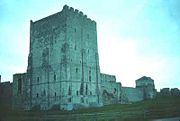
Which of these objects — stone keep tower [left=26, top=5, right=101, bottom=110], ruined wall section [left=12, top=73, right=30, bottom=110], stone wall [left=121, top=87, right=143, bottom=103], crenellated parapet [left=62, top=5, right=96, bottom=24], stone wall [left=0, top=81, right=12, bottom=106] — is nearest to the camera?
stone keep tower [left=26, top=5, right=101, bottom=110]

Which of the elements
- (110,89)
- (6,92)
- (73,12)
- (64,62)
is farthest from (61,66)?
(110,89)

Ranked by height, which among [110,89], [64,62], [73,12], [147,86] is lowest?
[110,89]

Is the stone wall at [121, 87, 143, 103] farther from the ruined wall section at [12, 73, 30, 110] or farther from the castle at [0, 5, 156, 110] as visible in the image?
the ruined wall section at [12, 73, 30, 110]

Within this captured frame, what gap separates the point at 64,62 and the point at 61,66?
0.94 m

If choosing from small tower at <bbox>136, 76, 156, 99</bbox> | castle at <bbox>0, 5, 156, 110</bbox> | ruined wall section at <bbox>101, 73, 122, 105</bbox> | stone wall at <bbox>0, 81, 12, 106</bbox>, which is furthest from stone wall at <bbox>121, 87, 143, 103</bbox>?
stone wall at <bbox>0, 81, 12, 106</bbox>

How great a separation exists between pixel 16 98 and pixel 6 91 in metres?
3.07

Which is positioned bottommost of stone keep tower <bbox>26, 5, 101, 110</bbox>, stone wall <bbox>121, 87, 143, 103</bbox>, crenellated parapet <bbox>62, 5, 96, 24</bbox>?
stone wall <bbox>121, 87, 143, 103</bbox>

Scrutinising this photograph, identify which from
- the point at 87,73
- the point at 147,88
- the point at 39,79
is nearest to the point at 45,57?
the point at 39,79

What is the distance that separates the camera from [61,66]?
43.3 m

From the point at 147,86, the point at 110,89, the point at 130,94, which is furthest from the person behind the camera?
the point at 147,86

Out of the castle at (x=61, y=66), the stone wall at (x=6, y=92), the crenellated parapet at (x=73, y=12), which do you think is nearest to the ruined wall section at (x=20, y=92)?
the castle at (x=61, y=66)

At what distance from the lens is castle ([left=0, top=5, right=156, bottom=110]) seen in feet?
141

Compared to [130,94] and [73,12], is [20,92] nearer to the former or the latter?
[73,12]

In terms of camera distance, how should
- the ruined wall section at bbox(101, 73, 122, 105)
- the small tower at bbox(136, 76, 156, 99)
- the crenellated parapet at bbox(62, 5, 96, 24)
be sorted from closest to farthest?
the crenellated parapet at bbox(62, 5, 96, 24) → the ruined wall section at bbox(101, 73, 122, 105) → the small tower at bbox(136, 76, 156, 99)
